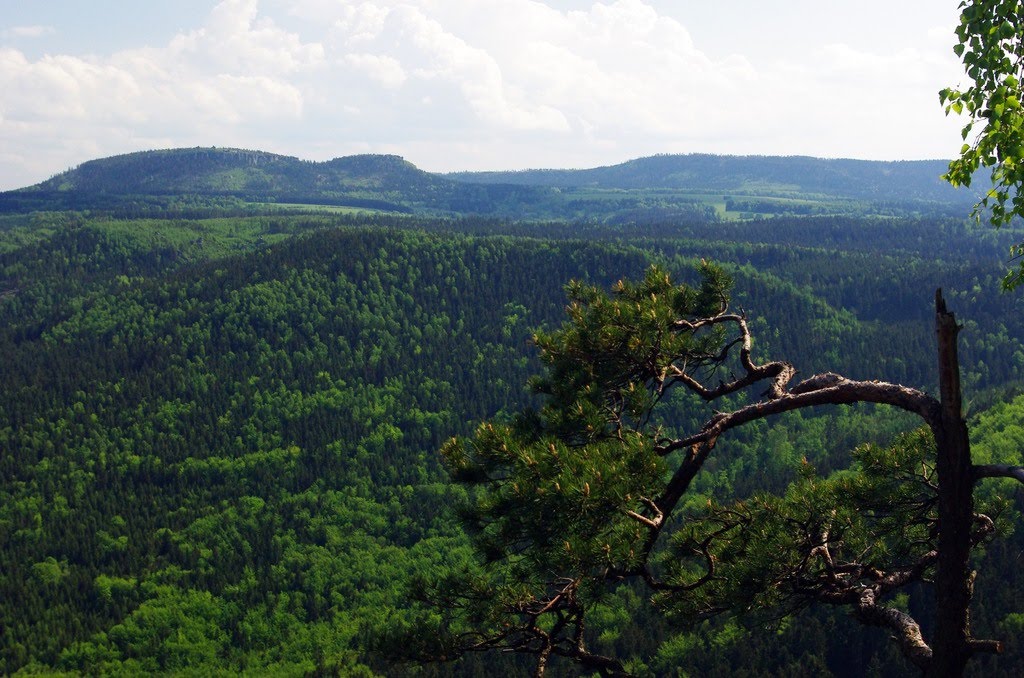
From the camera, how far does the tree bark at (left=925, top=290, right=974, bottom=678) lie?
1305 centimetres

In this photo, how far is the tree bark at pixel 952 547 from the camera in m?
13.0

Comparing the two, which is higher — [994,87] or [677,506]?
[994,87]

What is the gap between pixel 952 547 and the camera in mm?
13445

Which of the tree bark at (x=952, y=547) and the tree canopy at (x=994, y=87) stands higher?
the tree canopy at (x=994, y=87)

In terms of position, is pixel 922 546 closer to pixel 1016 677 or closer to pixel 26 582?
pixel 1016 677

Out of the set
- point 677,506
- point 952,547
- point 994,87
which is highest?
point 994,87

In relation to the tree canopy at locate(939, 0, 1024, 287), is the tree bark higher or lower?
lower

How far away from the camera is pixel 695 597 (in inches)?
623

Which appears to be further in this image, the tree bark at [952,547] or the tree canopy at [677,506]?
the tree canopy at [677,506]

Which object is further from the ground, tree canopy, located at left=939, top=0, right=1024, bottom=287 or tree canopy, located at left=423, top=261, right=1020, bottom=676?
tree canopy, located at left=939, top=0, right=1024, bottom=287

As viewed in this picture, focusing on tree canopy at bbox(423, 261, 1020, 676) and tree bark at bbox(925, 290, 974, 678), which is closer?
tree bark at bbox(925, 290, 974, 678)

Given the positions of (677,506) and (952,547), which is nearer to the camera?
(952,547)

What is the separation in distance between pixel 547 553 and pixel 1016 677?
4035 inches

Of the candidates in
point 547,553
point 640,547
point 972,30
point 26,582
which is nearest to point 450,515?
point 547,553
